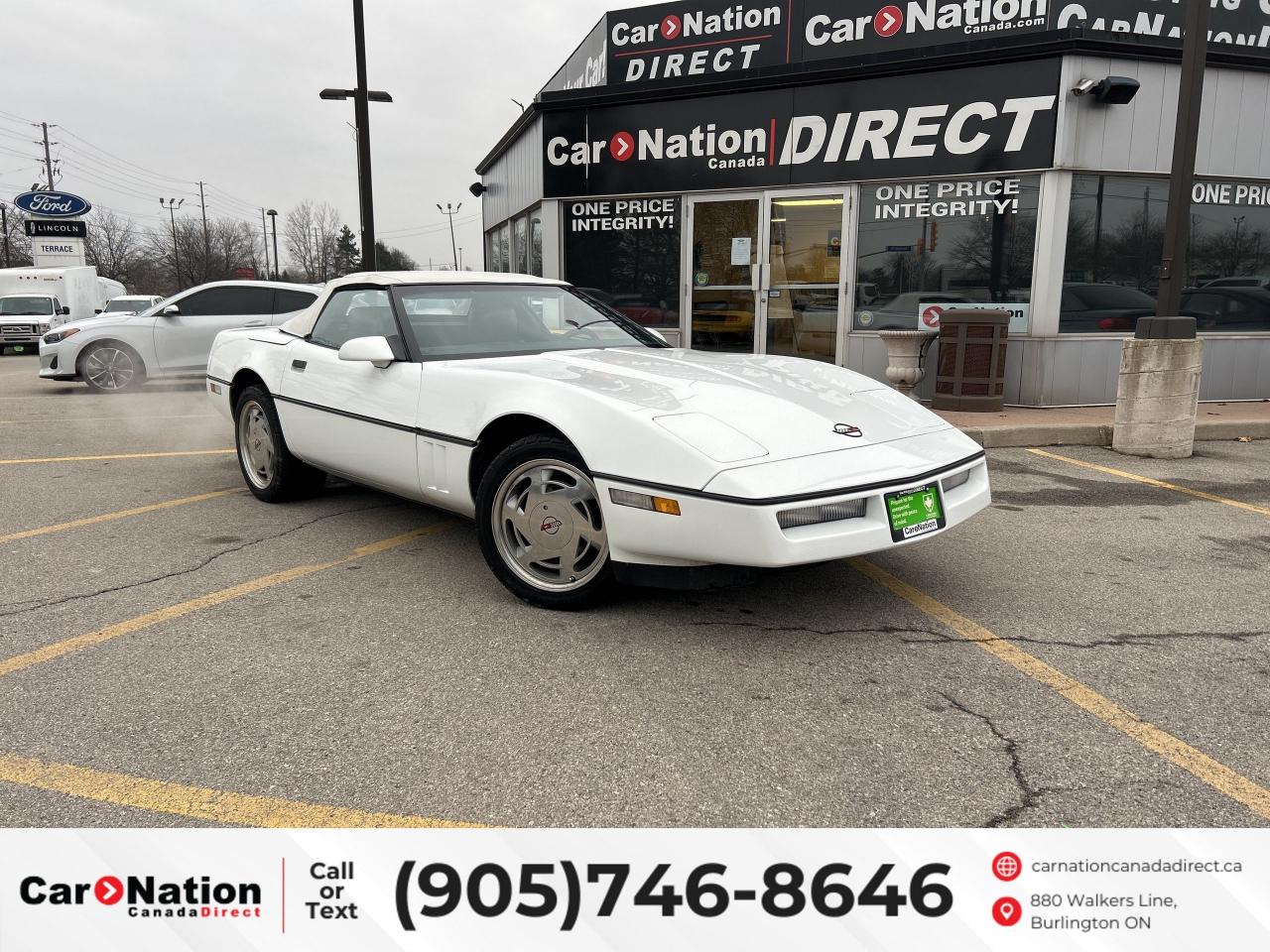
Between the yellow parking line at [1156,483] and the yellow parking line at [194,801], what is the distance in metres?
5.37

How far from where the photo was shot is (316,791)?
7.83 feet

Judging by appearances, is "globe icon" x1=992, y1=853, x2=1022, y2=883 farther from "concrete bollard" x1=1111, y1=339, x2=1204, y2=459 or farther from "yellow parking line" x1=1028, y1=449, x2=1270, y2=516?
"concrete bollard" x1=1111, y1=339, x2=1204, y2=459

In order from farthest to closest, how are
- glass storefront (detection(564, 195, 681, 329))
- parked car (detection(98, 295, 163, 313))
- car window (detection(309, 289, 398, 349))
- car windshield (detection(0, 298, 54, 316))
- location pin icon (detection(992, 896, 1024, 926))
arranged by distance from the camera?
car windshield (detection(0, 298, 54, 316)) → parked car (detection(98, 295, 163, 313)) → glass storefront (detection(564, 195, 681, 329)) → car window (detection(309, 289, 398, 349)) → location pin icon (detection(992, 896, 1024, 926))

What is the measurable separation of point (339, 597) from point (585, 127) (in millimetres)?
8923

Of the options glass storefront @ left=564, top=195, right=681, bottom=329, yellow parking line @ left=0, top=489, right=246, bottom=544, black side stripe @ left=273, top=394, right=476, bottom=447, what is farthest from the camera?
glass storefront @ left=564, top=195, right=681, bottom=329

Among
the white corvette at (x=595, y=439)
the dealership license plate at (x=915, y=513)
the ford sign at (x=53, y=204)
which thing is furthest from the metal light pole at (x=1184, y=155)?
the ford sign at (x=53, y=204)

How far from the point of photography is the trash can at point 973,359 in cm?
898

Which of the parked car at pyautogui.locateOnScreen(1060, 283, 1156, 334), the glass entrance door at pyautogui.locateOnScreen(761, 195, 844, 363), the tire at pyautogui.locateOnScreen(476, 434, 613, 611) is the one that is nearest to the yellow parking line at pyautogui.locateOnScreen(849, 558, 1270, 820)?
the tire at pyautogui.locateOnScreen(476, 434, 613, 611)

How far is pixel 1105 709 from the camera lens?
284 cm

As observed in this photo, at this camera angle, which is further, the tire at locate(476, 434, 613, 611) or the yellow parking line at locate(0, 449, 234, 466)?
the yellow parking line at locate(0, 449, 234, 466)

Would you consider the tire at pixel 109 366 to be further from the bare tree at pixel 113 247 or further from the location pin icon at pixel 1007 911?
the bare tree at pixel 113 247

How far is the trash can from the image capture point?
8984 millimetres

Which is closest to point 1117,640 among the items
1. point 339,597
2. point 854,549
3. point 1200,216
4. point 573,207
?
point 854,549

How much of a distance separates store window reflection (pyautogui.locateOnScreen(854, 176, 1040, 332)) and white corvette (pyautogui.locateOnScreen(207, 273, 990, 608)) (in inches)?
234
